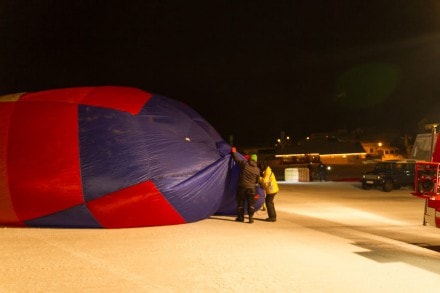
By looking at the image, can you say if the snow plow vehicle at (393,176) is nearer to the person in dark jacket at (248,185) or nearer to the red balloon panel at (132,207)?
the person in dark jacket at (248,185)

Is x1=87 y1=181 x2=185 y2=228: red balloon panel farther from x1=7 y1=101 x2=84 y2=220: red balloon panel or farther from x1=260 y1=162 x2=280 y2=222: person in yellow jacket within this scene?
x1=260 y1=162 x2=280 y2=222: person in yellow jacket

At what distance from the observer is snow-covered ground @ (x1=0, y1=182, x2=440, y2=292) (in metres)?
5.34

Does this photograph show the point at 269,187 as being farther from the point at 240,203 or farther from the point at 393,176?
the point at 393,176

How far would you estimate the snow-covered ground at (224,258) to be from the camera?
5336 millimetres

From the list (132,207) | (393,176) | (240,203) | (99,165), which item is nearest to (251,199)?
(240,203)

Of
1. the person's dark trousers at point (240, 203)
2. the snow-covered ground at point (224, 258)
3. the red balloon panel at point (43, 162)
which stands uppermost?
the red balloon panel at point (43, 162)

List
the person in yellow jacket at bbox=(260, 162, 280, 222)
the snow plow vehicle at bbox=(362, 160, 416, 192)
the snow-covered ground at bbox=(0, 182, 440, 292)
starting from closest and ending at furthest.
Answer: the snow-covered ground at bbox=(0, 182, 440, 292), the person in yellow jacket at bbox=(260, 162, 280, 222), the snow plow vehicle at bbox=(362, 160, 416, 192)

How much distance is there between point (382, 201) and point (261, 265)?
37.4 ft

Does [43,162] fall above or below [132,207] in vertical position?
above

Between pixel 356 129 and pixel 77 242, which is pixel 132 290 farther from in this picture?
pixel 356 129

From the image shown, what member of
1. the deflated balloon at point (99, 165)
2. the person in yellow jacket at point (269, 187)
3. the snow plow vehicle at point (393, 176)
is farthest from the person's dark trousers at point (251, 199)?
the snow plow vehicle at point (393, 176)

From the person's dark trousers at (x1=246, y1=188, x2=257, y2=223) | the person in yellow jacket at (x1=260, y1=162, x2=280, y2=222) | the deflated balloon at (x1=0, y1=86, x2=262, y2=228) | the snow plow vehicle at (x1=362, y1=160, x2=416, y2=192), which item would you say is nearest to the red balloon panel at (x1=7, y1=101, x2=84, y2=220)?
the deflated balloon at (x1=0, y1=86, x2=262, y2=228)

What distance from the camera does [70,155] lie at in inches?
361

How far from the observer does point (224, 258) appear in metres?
6.60
